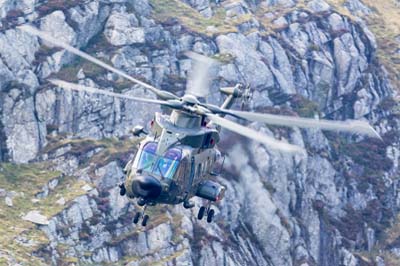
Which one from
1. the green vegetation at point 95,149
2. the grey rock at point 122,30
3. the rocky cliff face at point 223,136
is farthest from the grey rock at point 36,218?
the grey rock at point 122,30

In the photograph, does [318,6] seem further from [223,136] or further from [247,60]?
[223,136]

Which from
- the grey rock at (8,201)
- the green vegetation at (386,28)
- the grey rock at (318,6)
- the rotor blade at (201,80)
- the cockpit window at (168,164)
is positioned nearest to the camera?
the cockpit window at (168,164)

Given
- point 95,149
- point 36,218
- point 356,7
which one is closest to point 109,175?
point 95,149

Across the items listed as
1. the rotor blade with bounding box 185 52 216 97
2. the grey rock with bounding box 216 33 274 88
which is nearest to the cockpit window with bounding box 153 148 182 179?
the rotor blade with bounding box 185 52 216 97

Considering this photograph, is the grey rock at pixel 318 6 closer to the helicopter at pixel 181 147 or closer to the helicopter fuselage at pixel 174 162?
the helicopter at pixel 181 147

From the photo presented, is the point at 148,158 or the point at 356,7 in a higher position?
the point at 148,158
